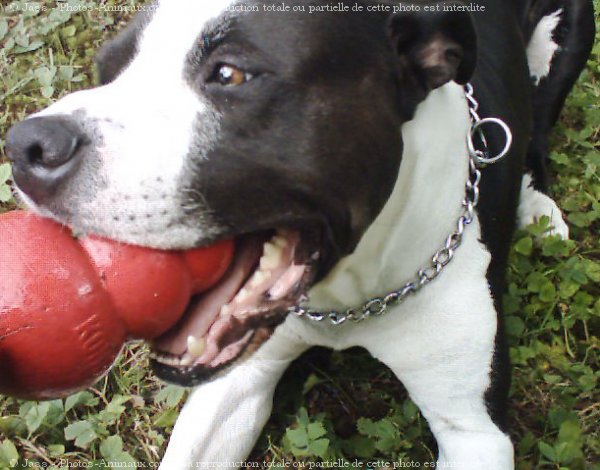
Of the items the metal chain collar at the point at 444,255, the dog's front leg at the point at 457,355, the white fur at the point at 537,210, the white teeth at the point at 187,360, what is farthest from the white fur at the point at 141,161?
the white fur at the point at 537,210

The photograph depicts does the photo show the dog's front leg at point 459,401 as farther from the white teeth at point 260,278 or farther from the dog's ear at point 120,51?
the dog's ear at point 120,51

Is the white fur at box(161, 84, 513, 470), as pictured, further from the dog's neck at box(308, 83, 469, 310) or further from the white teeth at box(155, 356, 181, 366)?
the white teeth at box(155, 356, 181, 366)

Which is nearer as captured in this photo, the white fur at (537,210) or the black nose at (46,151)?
the black nose at (46,151)

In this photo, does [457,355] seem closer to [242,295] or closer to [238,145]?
[242,295]

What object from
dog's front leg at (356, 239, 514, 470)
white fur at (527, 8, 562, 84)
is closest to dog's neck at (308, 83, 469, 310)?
dog's front leg at (356, 239, 514, 470)

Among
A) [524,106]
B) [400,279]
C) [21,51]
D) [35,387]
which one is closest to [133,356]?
[400,279]

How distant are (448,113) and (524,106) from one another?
925 mm

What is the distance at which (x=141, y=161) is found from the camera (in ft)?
5.50

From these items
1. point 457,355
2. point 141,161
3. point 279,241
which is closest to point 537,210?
point 457,355

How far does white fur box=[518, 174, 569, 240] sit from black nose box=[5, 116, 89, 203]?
211 cm

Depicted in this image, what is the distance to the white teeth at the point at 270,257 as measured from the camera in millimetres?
1889

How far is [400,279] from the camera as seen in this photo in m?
2.27

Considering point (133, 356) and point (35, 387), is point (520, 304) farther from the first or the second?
point (35, 387)

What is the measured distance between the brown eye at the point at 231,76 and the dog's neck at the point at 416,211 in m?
0.46
